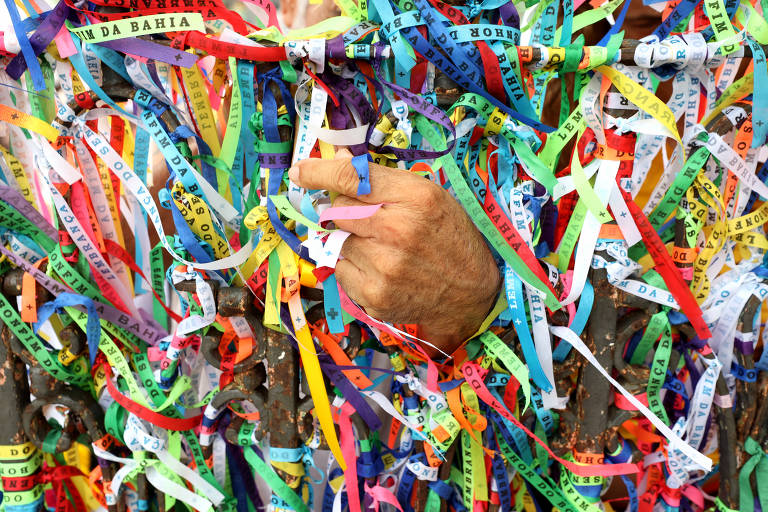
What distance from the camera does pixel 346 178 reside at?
2.11ft

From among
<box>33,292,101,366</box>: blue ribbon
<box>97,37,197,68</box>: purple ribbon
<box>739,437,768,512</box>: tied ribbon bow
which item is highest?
<box>97,37,197,68</box>: purple ribbon

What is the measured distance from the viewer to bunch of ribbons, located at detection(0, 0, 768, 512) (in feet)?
2.26

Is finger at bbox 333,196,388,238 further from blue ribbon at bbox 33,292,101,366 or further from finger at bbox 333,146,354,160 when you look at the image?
blue ribbon at bbox 33,292,101,366

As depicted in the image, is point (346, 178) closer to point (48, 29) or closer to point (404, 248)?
point (404, 248)

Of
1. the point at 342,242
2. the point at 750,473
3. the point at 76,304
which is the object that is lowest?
the point at 750,473

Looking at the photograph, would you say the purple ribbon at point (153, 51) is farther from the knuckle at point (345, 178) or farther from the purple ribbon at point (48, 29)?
the knuckle at point (345, 178)

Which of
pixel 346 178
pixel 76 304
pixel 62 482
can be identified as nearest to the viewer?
pixel 346 178

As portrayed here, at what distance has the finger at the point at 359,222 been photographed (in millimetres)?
663

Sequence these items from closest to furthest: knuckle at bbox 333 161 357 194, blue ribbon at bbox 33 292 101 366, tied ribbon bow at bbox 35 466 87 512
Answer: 1. knuckle at bbox 333 161 357 194
2. blue ribbon at bbox 33 292 101 366
3. tied ribbon bow at bbox 35 466 87 512

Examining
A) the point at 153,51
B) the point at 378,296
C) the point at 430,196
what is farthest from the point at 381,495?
the point at 153,51

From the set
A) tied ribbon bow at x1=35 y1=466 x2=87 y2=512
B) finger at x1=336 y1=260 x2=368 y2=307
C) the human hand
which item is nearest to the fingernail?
the human hand

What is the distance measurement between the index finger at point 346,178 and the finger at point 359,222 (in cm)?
1

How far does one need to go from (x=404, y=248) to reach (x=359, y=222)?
0.19ft

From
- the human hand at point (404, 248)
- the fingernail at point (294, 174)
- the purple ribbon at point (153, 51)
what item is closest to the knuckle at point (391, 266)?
the human hand at point (404, 248)
